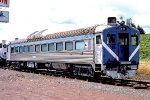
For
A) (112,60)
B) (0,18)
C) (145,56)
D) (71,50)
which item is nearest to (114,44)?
(112,60)

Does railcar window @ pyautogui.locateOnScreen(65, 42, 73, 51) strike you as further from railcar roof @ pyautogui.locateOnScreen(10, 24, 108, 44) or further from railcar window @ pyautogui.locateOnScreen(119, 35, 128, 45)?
railcar window @ pyautogui.locateOnScreen(119, 35, 128, 45)

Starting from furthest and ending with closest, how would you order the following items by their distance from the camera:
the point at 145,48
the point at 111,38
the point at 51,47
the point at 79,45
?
the point at 145,48 → the point at 51,47 → the point at 79,45 → the point at 111,38

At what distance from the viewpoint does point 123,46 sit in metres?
20.8

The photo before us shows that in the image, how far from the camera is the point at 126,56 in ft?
68.9

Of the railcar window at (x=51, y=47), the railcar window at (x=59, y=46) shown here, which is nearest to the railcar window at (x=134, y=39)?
the railcar window at (x=59, y=46)

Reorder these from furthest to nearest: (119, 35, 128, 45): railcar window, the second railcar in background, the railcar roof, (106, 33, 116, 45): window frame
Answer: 1. (119, 35, 128, 45): railcar window
2. the railcar roof
3. (106, 33, 116, 45): window frame
4. the second railcar in background

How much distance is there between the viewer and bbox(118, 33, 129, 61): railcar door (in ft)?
67.8

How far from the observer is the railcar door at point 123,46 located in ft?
67.8

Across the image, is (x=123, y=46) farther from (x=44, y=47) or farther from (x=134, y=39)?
(x=44, y=47)

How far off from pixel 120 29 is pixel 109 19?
83 centimetres

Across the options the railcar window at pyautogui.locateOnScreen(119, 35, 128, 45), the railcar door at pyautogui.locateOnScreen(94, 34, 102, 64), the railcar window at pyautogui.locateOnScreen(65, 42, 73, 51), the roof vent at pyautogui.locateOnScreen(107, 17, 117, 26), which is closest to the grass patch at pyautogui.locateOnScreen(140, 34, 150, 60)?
the railcar window at pyautogui.locateOnScreen(65, 42, 73, 51)

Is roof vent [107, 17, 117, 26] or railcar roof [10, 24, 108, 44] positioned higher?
roof vent [107, 17, 117, 26]

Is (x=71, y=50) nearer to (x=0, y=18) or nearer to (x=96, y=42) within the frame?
(x=96, y=42)

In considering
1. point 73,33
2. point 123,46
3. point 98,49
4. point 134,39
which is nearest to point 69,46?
point 73,33
